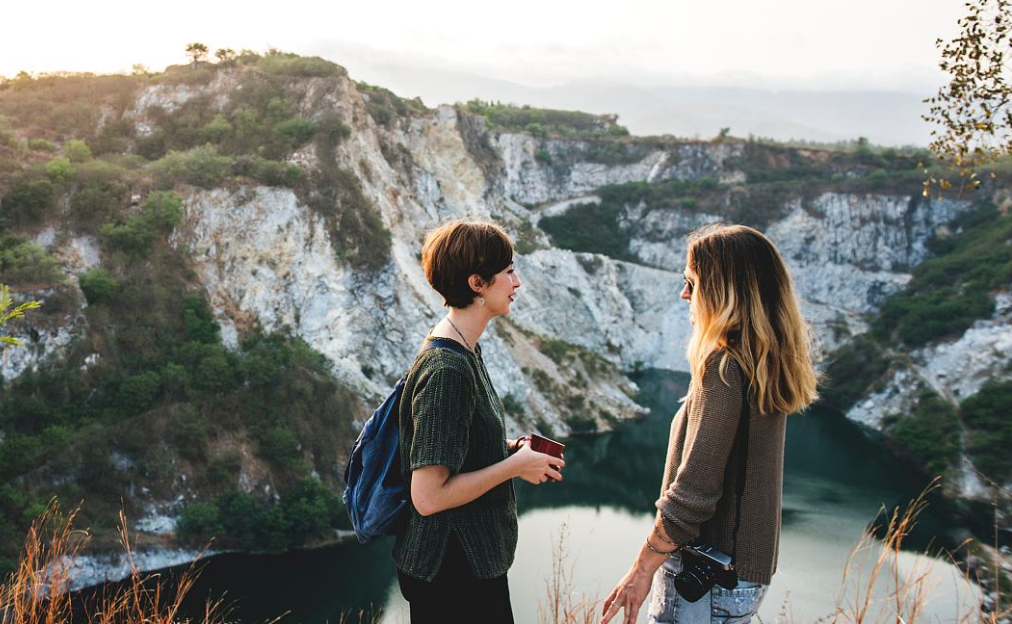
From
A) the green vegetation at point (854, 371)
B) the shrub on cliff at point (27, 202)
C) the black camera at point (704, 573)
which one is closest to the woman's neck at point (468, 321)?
the black camera at point (704, 573)

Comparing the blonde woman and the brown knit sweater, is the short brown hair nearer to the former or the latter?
the blonde woman

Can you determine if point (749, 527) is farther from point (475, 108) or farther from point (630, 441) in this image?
point (475, 108)

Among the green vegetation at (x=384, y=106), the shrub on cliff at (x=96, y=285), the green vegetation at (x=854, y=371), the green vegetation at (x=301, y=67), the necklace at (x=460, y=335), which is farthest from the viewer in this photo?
the green vegetation at (x=854, y=371)

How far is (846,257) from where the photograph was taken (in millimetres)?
52969

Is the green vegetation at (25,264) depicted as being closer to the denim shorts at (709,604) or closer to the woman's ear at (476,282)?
the woman's ear at (476,282)

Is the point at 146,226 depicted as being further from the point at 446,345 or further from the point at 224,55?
the point at 446,345

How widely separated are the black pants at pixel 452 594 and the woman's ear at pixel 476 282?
2.57ft

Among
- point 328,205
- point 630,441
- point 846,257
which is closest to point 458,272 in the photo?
point 328,205

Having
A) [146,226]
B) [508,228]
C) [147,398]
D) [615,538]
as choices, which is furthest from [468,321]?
[508,228]

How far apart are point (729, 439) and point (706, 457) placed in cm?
9

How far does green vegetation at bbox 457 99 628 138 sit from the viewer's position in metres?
61.4

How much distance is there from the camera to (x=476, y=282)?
2379 mm

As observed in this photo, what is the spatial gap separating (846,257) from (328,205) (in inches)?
1566

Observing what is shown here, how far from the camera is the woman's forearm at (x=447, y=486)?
2184mm
